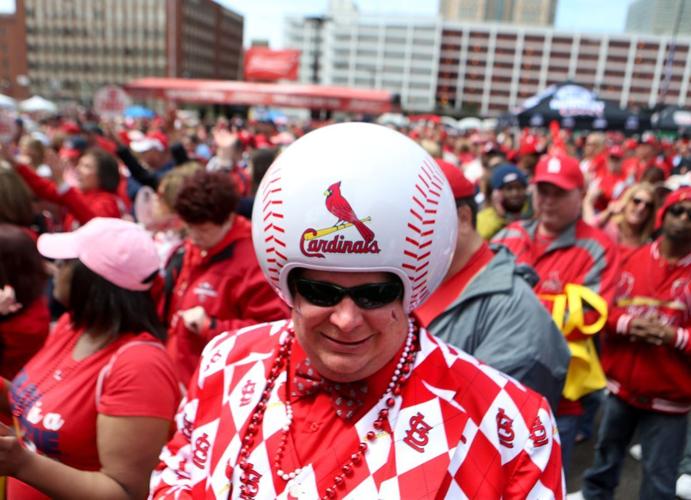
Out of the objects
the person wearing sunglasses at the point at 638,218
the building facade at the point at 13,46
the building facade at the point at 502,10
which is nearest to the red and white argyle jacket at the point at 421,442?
the person wearing sunglasses at the point at 638,218

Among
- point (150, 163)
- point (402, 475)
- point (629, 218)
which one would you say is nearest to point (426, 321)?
point (402, 475)

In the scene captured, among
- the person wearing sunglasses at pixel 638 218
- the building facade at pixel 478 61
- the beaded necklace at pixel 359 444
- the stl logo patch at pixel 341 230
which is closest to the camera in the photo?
the stl logo patch at pixel 341 230

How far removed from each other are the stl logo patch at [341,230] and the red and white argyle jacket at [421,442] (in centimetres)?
36

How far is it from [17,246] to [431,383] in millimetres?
2334

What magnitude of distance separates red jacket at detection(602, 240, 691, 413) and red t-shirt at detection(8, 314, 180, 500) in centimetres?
227

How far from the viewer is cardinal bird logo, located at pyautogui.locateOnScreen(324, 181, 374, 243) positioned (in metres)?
1.04

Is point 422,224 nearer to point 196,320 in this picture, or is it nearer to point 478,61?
point 196,320

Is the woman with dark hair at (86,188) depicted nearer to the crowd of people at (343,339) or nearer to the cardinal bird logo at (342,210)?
the crowd of people at (343,339)

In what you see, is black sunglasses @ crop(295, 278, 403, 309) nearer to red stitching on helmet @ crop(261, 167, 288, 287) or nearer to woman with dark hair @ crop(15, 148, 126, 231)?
red stitching on helmet @ crop(261, 167, 288, 287)

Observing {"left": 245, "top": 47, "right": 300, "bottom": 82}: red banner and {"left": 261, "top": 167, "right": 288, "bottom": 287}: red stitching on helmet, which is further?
{"left": 245, "top": 47, "right": 300, "bottom": 82}: red banner

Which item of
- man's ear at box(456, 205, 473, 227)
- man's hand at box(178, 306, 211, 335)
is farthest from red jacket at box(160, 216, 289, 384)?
man's ear at box(456, 205, 473, 227)

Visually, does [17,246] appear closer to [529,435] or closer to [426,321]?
[426,321]

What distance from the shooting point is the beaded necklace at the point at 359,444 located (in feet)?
3.76

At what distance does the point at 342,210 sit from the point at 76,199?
13.2 feet
